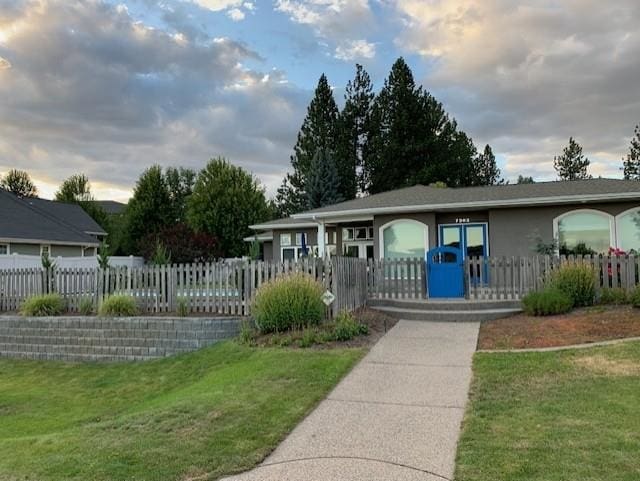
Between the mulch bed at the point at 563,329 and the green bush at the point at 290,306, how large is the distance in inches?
123

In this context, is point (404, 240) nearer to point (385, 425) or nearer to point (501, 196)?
point (501, 196)

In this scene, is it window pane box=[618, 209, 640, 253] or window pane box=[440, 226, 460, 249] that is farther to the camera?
window pane box=[440, 226, 460, 249]

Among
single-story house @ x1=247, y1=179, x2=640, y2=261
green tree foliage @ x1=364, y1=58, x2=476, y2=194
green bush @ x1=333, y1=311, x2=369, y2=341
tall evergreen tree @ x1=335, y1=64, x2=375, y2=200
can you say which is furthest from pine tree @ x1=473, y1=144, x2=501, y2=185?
green bush @ x1=333, y1=311, x2=369, y2=341

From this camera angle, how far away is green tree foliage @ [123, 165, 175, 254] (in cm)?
4231

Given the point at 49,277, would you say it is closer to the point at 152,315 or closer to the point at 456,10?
the point at 152,315

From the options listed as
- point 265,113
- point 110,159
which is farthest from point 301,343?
point 110,159

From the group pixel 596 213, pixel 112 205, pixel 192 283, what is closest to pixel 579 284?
pixel 596 213

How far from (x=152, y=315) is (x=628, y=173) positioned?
41.0m

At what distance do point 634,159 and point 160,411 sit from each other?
4348 centimetres

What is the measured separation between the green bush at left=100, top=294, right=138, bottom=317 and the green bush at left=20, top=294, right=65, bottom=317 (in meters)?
1.87

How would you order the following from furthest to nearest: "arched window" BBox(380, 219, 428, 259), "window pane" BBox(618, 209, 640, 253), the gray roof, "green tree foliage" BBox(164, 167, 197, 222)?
"green tree foliage" BBox(164, 167, 197, 222)
"arched window" BBox(380, 219, 428, 259)
"window pane" BBox(618, 209, 640, 253)
the gray roof

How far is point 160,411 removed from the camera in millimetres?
5902

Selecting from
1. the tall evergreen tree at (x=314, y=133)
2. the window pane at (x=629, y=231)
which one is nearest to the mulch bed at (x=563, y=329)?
the window pane at (x=629, y=231)

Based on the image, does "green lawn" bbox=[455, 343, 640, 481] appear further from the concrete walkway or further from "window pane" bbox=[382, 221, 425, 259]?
"window pane" bbox=[382, 221, 425, 259]
